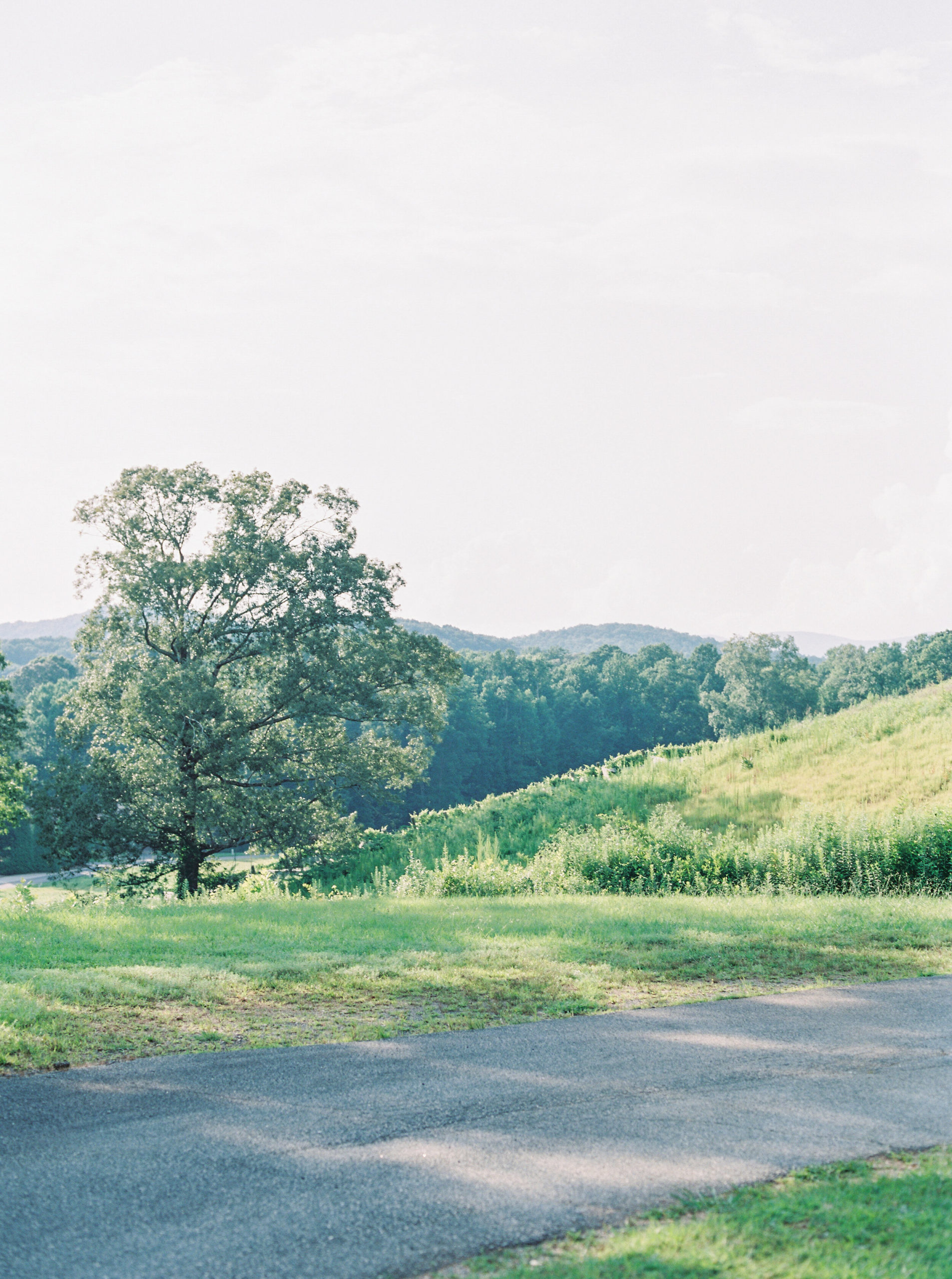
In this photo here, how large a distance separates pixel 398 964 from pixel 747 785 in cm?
1754

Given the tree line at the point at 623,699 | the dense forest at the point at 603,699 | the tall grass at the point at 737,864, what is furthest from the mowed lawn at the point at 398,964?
the tree line at the point at 623,699

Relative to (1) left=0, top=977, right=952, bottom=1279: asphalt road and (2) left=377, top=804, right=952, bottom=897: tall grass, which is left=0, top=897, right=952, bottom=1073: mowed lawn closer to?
(1) left=0, top=977, right=952, bottom=1279: asphalt road

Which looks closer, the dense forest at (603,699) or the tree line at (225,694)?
the tree line at (225,694)

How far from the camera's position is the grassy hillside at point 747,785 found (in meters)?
22.6

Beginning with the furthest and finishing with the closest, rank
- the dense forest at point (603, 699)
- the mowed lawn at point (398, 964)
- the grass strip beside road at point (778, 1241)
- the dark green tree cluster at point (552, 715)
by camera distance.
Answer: the dark green tree cluster at point (552, 715), the dense forest at point (603, 699), the mowed lawn at point (398, 964), the grass strip beside road at point (778, 1241)

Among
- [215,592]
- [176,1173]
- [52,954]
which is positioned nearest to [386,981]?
[52,954]

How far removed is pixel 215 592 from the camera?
29.4 meters

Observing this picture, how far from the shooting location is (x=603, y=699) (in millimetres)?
105625

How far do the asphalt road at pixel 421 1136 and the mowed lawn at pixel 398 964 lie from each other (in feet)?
2.11

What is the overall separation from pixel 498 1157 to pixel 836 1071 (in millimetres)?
2517

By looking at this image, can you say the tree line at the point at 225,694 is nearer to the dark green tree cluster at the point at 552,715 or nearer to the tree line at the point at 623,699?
the tree line at the point at 623,699

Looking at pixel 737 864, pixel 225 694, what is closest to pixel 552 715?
pixel 225 694

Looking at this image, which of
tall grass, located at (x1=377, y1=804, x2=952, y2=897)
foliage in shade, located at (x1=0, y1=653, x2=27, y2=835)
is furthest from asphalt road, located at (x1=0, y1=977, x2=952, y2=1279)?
foliage in shade, located at (x1=0, y1=653, x2=27, y2=835)

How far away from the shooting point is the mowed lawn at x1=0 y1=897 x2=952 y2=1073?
23.5 ft
